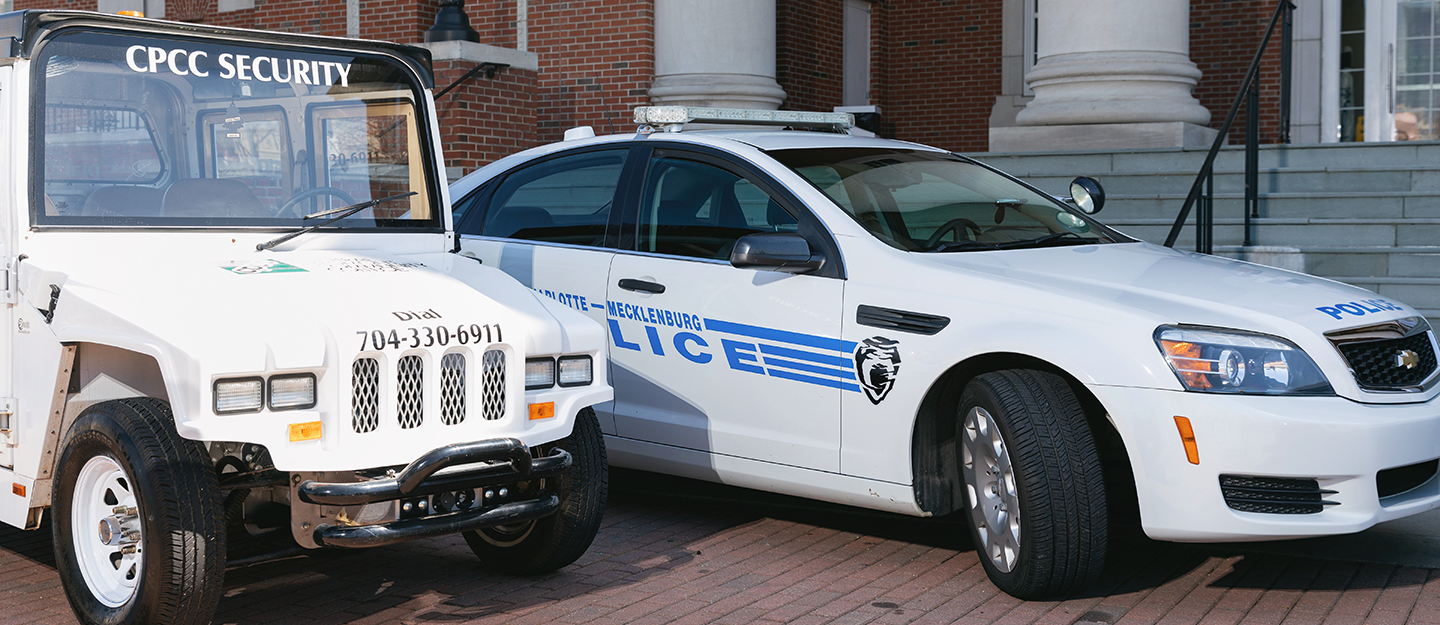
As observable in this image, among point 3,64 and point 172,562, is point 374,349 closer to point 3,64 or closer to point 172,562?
point 172,562

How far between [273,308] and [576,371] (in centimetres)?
98

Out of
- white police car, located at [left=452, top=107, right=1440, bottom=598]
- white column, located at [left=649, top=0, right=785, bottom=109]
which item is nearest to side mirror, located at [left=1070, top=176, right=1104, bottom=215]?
white police car, located at [left=452, top=107, right=1440, bottom=598]

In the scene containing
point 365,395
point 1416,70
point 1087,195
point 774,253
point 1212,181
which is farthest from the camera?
point 1416,70

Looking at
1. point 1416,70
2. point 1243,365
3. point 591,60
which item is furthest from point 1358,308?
point 1416,70

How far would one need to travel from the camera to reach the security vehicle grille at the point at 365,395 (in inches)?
157

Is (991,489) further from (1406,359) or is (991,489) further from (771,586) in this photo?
(1406,359)

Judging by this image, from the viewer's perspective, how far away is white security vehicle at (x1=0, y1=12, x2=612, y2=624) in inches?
154

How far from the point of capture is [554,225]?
21.0 ft

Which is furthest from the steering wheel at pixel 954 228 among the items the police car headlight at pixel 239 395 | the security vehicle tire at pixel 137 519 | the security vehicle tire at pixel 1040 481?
the security vehicle tire at pixel 137 519

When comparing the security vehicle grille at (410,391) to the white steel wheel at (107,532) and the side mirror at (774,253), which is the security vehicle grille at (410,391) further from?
the side mirror at (774,253)

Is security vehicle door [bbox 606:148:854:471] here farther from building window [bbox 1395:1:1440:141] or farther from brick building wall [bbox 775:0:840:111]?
building window [bbox 1395:1:1440:141]

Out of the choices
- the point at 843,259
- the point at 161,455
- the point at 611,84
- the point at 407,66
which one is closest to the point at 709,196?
the point at 843,259

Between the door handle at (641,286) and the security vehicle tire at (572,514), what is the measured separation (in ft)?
3.61

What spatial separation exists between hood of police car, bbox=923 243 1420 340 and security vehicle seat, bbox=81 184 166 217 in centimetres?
275
